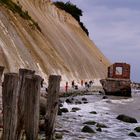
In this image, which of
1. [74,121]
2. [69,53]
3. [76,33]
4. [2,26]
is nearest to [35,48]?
[2,26]

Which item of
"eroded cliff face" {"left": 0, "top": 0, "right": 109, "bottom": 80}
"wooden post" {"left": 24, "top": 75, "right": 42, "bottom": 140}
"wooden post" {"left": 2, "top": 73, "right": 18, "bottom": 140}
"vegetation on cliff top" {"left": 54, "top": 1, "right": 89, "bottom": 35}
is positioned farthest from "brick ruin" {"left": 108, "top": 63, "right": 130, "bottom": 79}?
"vegetation on cliff top" {"left": 54, "top": 1, "right": 89, "bottom": 35}

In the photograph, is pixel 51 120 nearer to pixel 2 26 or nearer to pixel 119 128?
pixel 119 128

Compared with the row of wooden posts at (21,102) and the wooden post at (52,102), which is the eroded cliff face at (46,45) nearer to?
the wooden post at (52,102)

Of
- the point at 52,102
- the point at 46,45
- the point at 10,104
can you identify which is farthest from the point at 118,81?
the point at 10,104

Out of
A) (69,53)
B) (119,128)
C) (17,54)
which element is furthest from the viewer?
Result: (69,53)

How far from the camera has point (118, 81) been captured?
5225cm

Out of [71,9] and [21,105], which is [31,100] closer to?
[21,105]

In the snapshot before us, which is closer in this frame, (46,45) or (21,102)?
(21,102)

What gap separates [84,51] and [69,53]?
13.2m

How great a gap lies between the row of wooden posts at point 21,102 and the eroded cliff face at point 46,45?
27.5 meters

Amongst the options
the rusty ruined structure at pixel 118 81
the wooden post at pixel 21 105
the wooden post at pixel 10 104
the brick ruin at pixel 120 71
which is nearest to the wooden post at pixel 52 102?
the wooden post at pixel 21 105

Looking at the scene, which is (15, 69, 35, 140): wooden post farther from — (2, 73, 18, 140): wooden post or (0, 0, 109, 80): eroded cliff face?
(0, 0, 109, 80): eroded cliff face

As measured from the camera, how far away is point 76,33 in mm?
100188

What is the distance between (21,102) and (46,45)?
55913mm
